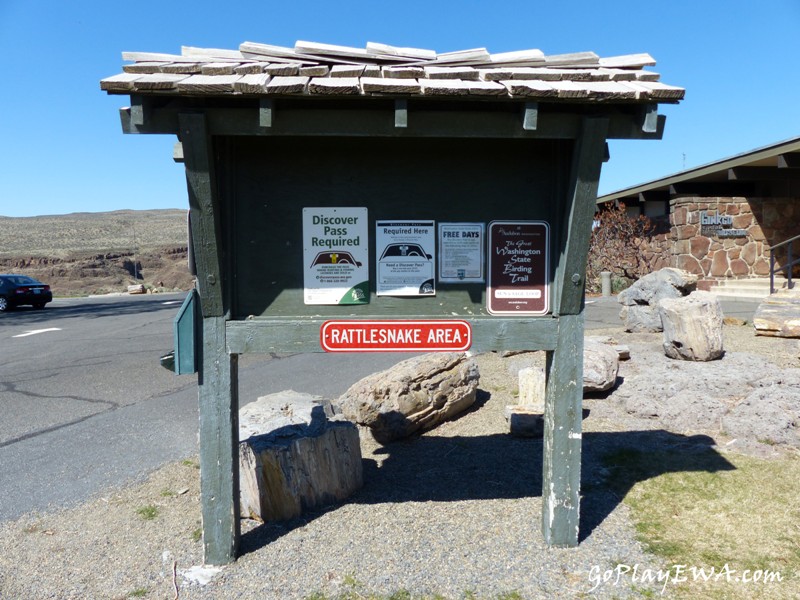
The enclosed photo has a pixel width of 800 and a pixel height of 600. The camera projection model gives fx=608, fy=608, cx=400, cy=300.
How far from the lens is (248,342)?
353 centimetres

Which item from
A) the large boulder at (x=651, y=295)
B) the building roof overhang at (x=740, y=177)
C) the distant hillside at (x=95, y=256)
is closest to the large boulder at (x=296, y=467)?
the large boulder at (x=651, y=295)

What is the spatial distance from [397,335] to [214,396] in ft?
3.69

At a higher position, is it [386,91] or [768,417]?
[386,91]

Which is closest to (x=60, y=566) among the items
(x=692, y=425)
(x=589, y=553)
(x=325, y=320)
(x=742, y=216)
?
(x=325, y=320)

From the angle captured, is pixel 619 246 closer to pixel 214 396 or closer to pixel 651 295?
pixel 651 295

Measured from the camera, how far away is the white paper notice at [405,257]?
12.0 ft

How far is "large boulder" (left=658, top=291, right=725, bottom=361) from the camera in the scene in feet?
25.1

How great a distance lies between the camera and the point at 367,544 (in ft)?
12.4

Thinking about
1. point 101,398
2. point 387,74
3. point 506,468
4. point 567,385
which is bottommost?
point 101,398

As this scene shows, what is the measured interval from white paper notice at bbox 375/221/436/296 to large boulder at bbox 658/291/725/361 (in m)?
5.35

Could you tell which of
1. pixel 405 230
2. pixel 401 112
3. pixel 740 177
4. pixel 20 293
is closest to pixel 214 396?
pixel 405 230

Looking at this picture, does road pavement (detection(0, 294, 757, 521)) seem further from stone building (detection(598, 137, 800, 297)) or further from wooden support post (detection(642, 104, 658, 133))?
wooden support post (detection(642, 104, 658, 133))

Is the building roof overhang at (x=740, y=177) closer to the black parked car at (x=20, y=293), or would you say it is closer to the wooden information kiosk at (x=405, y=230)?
the wooden information kiosk at (x=405, y=230)

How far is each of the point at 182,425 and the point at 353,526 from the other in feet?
11.4
